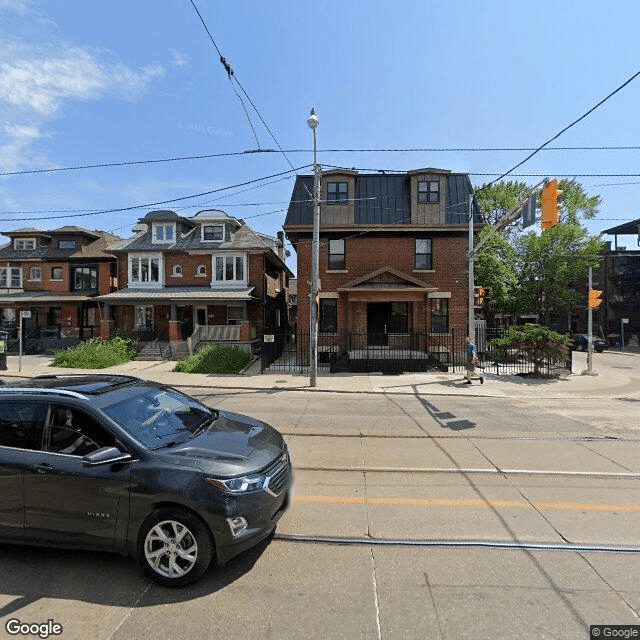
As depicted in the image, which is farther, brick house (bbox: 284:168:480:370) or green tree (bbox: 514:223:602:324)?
green tree (bbox: 514:223:602:324)

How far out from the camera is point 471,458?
251 inches

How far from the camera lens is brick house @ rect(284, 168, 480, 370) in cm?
1969

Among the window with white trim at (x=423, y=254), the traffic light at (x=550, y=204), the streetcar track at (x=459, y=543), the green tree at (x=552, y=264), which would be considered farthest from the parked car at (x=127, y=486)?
the green tree at (x=552, y=264)

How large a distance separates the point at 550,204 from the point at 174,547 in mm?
10207

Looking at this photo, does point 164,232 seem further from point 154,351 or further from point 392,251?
point 392,251

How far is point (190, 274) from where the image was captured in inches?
1013

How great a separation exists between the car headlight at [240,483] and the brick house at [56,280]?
1126 inches

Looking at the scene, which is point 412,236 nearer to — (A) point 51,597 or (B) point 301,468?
(B) point 301,468

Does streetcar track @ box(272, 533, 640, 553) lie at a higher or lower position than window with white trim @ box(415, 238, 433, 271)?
lower

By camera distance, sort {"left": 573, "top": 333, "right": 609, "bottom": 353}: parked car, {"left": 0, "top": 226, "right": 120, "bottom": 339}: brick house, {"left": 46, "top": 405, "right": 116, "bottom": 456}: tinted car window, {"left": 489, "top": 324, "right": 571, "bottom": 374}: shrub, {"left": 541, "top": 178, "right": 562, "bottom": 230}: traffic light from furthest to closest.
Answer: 1. {"left": 573, "top": 333, "right": 609, "bottom": 353}: parked car
2. {"left": 0, "top": 226, "right": 120, "bottom": 339}: brick house
3. {"left": 489, "top": 324, "right": 571, "bottom": 374}: shrub
4. {"left": 541, "top": 178, "right": 562, "bottom": 230}: traffic light
5. {"left": 46, "top": 405, "right": 116, "bottom": 456}: tinted car window

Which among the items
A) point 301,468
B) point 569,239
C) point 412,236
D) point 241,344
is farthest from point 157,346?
point 569,239

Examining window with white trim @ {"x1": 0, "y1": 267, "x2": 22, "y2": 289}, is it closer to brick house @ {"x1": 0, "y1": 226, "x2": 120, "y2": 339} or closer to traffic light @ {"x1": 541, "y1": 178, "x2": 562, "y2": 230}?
brick house @ {"x1": 0, "y1": 226, "x2": 120, "y2": 339}

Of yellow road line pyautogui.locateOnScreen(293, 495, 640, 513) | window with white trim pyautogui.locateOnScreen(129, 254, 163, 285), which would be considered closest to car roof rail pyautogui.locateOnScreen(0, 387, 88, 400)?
yellow road line pyautogui.locateOnScreen(293, 495, 640, 513)

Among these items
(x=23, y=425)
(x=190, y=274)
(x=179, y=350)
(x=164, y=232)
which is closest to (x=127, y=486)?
(x=23, y=425)
